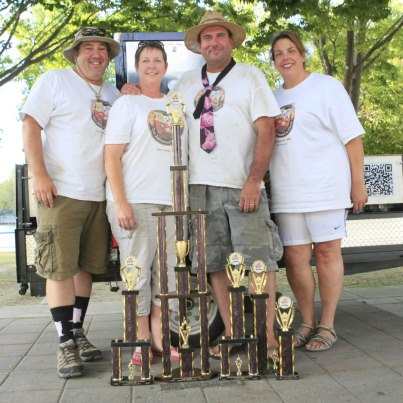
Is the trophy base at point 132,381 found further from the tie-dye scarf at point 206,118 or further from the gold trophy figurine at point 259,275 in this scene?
the tie-dye scarf at point 206,118

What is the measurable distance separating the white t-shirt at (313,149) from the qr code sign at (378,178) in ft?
2.40

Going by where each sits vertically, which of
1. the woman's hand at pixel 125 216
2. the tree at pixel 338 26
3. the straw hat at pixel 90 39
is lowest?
the woman's hand at pixel 125 216

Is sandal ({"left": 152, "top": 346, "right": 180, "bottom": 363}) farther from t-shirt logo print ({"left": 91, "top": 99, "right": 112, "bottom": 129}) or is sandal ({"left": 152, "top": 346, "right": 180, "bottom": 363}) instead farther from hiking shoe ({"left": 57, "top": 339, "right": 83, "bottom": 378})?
t-shirt logo print ({"left": 91, "top": 99, "right": 112, "bottom": 129})

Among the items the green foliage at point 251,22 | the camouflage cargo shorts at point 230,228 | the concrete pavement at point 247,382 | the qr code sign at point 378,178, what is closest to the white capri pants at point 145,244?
the camouflage cargo shorts at point 230,228

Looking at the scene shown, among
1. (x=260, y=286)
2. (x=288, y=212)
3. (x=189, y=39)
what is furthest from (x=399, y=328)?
(x=189, y=39)

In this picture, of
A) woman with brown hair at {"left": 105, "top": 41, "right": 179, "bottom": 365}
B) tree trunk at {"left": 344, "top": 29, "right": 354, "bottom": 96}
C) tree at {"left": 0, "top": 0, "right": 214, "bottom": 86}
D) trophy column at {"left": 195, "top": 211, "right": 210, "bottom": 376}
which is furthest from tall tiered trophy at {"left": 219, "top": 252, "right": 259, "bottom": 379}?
tree trunk at {"left": 344, "top": 29, "right": 354, "bottom": 96}

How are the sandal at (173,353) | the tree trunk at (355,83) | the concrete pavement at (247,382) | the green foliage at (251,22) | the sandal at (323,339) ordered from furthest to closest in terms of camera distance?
the tree trunk at (355,83) → the green foliage at (251,22) → the sandal at (323,339) → the sandal at (173,353) → the concrete pavement at (247,382)

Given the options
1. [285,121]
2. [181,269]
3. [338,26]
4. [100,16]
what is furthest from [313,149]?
[100,16]

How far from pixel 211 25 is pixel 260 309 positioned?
185 cm

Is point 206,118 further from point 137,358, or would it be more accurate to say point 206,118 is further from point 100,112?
point 137,358

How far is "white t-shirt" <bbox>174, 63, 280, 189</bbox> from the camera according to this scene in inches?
153

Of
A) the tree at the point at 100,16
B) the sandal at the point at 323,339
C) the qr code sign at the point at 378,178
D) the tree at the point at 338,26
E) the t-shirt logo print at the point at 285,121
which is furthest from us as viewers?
the tree at the point at 100,16

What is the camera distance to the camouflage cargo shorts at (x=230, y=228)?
3891 mm

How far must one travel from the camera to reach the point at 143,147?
3816mm
